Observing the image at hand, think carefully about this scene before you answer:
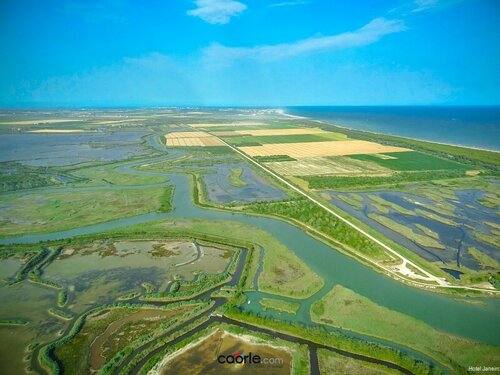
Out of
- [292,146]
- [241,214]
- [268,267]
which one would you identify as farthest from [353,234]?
[292,146]

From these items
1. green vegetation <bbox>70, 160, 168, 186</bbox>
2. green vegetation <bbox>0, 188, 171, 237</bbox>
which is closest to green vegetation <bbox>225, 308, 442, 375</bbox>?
green vegetation <bbox>0, 188, 171, 237</bbox>

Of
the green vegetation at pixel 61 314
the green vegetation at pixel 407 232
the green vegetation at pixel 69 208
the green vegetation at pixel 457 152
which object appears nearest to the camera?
the green vegetation at pixel 61 314

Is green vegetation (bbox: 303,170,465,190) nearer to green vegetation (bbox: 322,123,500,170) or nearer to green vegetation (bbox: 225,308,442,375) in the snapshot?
green vegetation (bbox: 322,123,500,170)

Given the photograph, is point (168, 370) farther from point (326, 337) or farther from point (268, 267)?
point (268, 267)

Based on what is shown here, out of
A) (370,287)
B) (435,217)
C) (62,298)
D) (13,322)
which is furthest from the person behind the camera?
(435,217)

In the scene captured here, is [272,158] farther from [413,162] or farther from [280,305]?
[280,305]

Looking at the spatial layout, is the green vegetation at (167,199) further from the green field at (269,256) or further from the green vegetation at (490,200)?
the green vegetation at (490,200)

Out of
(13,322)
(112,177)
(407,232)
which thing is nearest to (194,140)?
(112,177)

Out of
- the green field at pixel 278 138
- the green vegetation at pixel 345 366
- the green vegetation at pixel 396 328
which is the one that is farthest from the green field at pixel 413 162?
the green vegetation at pixel 345 366
